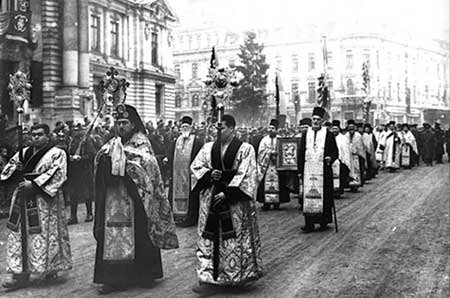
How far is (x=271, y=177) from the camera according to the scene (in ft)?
36.6

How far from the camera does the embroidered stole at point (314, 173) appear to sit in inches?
336

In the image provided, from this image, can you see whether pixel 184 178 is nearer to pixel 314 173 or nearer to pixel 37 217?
pixel 314 173

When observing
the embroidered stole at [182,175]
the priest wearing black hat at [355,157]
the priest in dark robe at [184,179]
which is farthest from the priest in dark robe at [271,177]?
the priest wearing black hat at [355,157]

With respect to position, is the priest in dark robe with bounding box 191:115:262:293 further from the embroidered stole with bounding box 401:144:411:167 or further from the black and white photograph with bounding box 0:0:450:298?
the embroidered stole with bounding box 401:144:411:167

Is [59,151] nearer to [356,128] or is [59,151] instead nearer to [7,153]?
[7,153]

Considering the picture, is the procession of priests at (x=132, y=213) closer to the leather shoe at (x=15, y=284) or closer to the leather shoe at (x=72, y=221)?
the leather shoe at (x=15, y=284)

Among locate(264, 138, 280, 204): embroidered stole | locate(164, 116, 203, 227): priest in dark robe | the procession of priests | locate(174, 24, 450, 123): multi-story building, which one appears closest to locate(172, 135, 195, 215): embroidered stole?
locate(164, 116, 203, 227): priest in dark robe

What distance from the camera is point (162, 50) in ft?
52.3

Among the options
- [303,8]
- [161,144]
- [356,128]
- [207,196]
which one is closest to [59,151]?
[207,196]

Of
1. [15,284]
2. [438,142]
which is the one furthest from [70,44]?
[438,142]

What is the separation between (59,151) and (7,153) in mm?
4582

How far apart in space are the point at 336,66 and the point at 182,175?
43.7 feet

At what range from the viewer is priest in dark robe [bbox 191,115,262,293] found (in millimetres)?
5258

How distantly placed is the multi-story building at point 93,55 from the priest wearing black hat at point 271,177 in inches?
131
